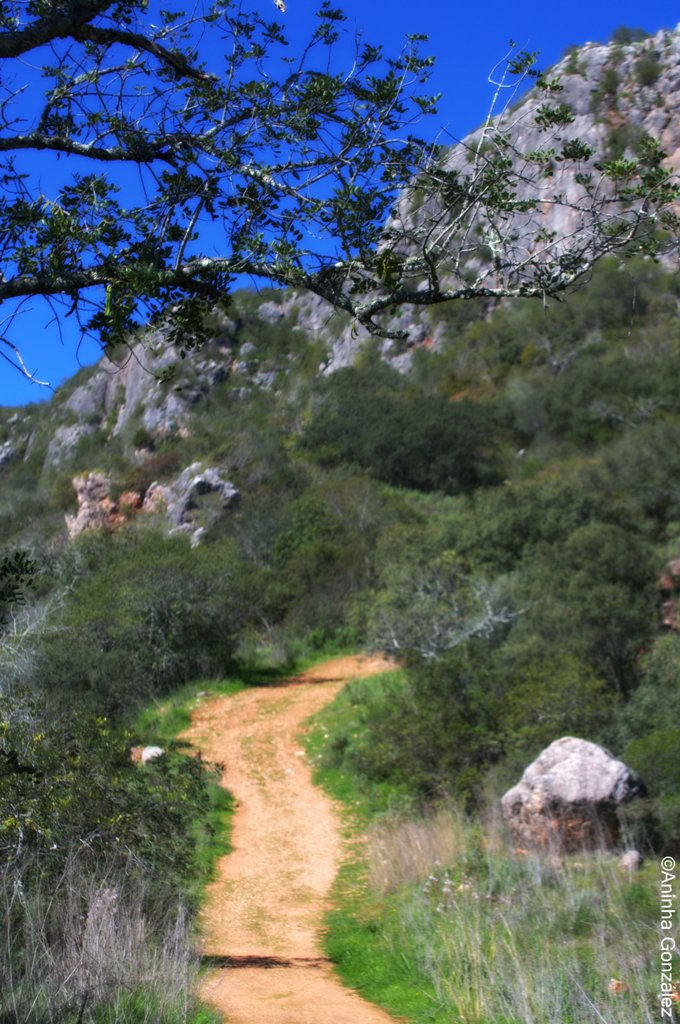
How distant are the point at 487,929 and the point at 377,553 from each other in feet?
53.2

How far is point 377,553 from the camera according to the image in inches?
861

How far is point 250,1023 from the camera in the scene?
15.9 feet

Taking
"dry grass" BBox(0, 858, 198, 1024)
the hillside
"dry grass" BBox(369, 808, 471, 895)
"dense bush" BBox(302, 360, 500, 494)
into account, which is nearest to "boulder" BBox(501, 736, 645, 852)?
the hillside

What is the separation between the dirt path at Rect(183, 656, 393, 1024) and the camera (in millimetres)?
5477

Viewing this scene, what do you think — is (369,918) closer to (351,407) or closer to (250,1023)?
(250,1023)

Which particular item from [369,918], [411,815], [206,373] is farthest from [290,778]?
[206,373]

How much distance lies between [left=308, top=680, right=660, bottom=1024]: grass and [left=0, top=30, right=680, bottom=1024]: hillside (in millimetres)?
1223

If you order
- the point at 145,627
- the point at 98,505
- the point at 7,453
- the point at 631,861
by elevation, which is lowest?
the point at 631,861

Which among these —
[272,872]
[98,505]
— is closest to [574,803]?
[272,872]

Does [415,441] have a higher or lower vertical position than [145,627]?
higher

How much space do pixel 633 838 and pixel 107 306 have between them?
650cm

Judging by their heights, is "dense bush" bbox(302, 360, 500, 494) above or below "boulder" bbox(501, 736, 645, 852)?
above

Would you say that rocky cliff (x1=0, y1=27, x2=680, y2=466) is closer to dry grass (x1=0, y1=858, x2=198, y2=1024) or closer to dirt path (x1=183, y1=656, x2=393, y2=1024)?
dirt path (x1=183, y1=656, x2=393, y2=1024)

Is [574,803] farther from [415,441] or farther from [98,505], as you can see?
[98,505]
